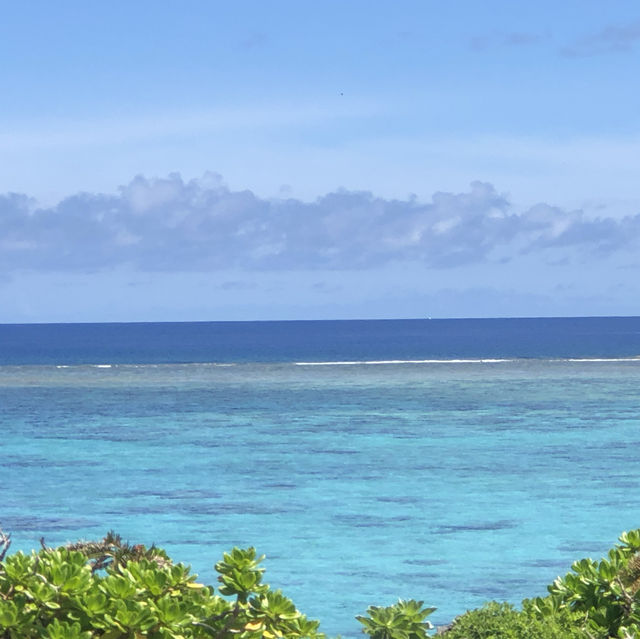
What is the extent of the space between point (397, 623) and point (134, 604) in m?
1.01

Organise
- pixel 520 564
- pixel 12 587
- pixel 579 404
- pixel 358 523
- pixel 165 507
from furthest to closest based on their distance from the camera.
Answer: pixel 579 404, pixel 165 507, pixel 358 523, pixel 520 564, pixel 12 587

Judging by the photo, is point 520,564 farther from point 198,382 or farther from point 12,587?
point 198,382

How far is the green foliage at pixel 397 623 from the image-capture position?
393cm

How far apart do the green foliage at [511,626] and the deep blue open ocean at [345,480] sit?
291 inches

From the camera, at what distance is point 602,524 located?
16438 mm

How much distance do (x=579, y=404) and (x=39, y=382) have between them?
24.4 metres

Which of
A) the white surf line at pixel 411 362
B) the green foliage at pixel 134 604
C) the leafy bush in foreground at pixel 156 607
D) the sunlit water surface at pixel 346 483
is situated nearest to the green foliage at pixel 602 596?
the leafy bush in foreground at pixel 156 607

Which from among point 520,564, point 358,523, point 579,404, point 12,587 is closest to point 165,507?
point 358,523

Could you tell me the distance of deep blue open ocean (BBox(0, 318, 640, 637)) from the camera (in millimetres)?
13969

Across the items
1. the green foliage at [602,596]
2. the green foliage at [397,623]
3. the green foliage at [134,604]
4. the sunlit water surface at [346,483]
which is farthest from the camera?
the sunlit water surface at [346,483]

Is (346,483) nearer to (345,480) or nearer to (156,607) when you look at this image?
(345,480)

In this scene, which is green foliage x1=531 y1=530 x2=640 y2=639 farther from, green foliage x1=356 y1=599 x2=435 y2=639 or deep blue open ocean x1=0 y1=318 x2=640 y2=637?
deep blue open ocean x1=0 y1=318 x2=640 y2=637

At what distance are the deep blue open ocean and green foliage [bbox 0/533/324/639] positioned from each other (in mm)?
8011

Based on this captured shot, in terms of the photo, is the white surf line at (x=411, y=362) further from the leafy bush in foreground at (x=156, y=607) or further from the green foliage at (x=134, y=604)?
the green foliage at (x=134, y=604)
